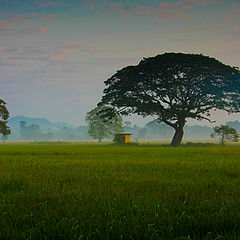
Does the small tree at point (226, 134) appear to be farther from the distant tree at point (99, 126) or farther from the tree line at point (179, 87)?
the distant tree at point (99, 126)

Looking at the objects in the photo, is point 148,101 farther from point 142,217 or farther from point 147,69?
point 142,217

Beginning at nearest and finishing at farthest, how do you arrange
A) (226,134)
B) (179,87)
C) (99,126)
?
1. (179,87)
2. (226,134)
3. (99,126)

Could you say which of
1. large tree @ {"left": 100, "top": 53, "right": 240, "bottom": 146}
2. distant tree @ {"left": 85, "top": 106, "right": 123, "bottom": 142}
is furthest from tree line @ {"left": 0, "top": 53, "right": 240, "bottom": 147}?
distant tree @ {"left": 85, "top": 106, "right": 123, "bottom": 142}

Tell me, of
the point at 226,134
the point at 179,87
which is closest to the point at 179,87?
the point at 179,87

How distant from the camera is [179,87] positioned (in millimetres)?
50094

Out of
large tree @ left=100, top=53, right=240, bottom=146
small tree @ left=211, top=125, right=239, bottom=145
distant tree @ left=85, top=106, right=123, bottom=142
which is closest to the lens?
large tree @ left=100, top=53, right=240, bottom=146

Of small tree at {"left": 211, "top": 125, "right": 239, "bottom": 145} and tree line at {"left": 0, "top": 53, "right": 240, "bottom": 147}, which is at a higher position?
tree line at {"left": 0, "top": 53, "right": 240, "bottom": 147}

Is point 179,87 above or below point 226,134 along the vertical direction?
above

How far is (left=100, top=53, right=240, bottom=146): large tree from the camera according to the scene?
49.2m

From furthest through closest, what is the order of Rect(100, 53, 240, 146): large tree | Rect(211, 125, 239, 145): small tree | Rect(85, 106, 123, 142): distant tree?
Rect(85, 106, 123, 142): distant tree, Rect(211, 125, 239, 145): small tree, Rect(100, 53, 240, 146): large tree

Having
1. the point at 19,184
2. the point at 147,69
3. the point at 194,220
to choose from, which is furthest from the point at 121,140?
the point at 194,220

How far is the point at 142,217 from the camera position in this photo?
4.21 m

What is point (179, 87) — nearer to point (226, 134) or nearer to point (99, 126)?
point (226, 134)

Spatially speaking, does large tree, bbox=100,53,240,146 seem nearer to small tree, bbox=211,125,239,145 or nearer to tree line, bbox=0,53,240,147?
tree line, bbox=0,53,240,147
